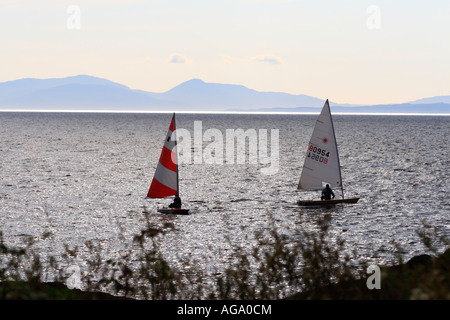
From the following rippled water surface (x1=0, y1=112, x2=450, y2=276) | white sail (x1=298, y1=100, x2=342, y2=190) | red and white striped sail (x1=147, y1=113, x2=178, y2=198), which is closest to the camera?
rippled water surface (x1=0, y1=112, x2=450, y2=276)

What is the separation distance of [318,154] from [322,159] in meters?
0.48

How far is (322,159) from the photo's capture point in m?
42.9

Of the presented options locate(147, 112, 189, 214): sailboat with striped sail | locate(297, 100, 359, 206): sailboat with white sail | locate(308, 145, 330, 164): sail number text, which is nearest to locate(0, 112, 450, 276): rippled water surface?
A: locate(147, 112, 189, 214): sailboat with striped sail

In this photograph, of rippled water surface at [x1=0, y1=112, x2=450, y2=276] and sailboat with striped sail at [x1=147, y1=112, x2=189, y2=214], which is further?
sailboat with striped sail at [x1=147, y1=112, x2=189, y2=214]

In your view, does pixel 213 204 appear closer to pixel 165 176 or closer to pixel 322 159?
pixel 165 176

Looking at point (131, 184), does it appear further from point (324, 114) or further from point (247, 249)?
point (247, 249)

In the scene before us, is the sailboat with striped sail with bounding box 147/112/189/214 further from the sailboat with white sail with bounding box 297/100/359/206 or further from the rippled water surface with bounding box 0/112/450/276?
the sailboat with white sail with bounding box 297/100/359/206

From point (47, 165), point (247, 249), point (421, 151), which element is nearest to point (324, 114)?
point (247, 249)

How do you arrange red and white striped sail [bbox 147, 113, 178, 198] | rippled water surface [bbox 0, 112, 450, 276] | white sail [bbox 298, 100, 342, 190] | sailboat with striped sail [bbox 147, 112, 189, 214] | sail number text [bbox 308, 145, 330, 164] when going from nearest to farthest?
rippled water surface [bbox 0, 112, 450, 276], red and white striped sail [bbox 147, 113, 178, 198], sailboat with striped sail [bbox 147, 112, 189, 214], white sail [bbox 298, 100, 342, 190], sail number text [bbox 308, 145, 330, 164]

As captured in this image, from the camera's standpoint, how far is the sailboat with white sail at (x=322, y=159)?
41.3 meters

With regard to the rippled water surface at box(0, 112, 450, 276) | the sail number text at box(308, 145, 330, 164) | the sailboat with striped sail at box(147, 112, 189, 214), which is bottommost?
the rippled water surface at box(0, 112, 450, 276)

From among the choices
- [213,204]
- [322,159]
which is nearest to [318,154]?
[322,159]

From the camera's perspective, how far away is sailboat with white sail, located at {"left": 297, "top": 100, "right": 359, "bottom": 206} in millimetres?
41312
